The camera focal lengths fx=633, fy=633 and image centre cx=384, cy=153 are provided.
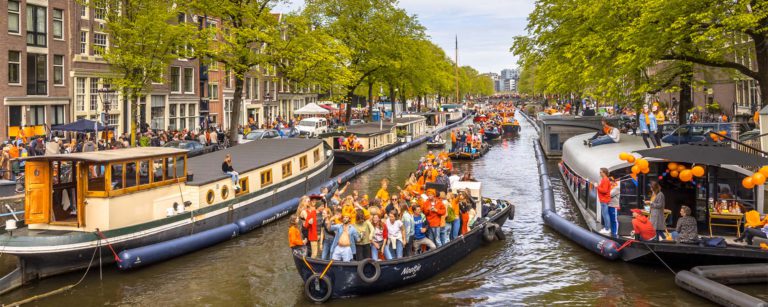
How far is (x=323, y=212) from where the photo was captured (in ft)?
53.9

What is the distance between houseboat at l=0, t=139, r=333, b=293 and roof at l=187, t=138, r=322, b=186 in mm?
225

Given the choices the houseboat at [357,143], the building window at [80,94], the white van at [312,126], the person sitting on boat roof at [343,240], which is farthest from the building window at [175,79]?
the person sitting on boat roof at [343,240]

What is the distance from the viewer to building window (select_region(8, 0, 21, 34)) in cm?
3628

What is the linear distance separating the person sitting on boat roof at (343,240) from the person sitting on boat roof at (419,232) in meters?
Result: 2.13

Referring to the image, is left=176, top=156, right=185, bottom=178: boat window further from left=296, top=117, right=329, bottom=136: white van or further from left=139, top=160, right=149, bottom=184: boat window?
left=296, top=117, right=329, bottom=136: white van

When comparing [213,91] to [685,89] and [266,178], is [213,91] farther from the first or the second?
[685,89]

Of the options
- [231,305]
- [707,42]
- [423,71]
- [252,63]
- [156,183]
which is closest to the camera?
[231,305]

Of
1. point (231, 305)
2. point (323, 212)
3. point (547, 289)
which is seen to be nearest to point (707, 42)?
point (547, 289)

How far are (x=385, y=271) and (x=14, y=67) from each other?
104ft

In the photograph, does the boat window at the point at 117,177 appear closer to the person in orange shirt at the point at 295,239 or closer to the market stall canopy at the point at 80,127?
the person in orange shirt at the point at 295,239

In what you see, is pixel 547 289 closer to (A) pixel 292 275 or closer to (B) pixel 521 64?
(A) pixel 292 275

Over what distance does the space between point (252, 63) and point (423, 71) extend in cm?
3190

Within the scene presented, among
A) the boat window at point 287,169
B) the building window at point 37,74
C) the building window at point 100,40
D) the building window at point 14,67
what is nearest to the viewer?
the boat window at point 287,169

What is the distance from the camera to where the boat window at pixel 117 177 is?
1753 cm
